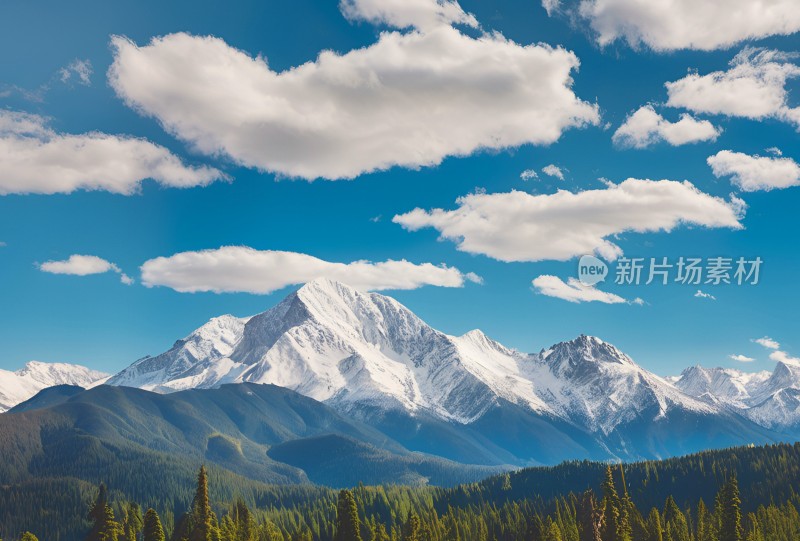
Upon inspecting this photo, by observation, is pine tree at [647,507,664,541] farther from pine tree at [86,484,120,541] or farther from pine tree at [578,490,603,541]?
pine tree at [86,484,120,541]

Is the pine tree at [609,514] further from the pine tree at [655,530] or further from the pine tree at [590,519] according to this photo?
the pine tree at [655,530]

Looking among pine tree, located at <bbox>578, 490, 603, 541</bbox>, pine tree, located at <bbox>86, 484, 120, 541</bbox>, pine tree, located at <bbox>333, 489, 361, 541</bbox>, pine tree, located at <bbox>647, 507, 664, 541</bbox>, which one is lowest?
pine tree, located at <bbox>86, 484, 120, 541</bbox>

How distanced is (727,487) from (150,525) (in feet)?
308

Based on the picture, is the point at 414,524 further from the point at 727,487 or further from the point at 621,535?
the point at 727,487

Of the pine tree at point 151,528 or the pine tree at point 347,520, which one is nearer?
the pine tree at point 151,528

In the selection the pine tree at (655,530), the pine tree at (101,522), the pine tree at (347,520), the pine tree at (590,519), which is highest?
the pine tree at (655,530)

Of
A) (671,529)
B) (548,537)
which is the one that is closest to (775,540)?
(671,529)

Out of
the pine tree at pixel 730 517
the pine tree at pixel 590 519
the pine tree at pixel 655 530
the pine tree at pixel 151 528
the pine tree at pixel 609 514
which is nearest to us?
the pine tree at pixel 151 528

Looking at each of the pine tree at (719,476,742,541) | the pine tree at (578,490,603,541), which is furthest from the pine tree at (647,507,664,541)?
the pine tree at (578,490,603,541)

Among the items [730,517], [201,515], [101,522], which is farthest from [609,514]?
→ [101,522]

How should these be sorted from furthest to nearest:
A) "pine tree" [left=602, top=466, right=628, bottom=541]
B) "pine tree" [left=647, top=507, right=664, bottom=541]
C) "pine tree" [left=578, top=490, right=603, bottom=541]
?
"pine tree" [left=647, top=507, right=664, bottom=541] → "pine tree" [left=602, top=466, right=628, bottom=541] → "pine tree" [left=578, top=490, right=603, bottom=541]

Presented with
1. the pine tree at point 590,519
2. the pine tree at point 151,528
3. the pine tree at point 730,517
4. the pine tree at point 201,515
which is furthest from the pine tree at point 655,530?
the pine tree at point 151,528

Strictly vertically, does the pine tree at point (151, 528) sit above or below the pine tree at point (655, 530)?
below

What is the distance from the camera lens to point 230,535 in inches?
5655
